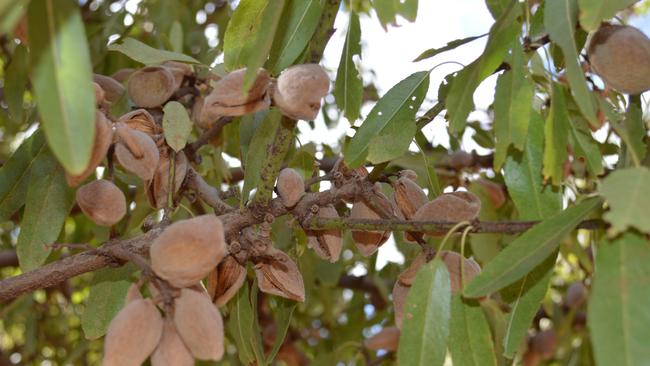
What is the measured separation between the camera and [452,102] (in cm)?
108

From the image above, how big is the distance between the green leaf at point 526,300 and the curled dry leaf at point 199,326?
1.21 ft

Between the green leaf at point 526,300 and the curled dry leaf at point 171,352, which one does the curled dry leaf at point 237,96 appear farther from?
the green leaf at point 526,300

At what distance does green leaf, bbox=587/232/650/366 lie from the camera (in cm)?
75

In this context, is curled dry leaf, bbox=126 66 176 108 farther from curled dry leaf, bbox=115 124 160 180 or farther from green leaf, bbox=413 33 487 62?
green leaf, bbox=413 33 487 62

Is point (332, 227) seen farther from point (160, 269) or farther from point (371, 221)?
point (160, 269)

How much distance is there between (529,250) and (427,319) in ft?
0.47

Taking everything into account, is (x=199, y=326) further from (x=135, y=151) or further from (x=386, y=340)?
(x=386, y=340)

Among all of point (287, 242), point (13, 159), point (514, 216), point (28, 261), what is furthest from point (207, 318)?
point (514, 216)

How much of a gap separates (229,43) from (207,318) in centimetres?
44

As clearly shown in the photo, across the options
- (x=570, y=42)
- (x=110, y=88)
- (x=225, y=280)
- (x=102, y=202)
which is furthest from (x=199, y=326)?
(x=110, y=88)

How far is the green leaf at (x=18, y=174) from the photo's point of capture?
137 centimetres

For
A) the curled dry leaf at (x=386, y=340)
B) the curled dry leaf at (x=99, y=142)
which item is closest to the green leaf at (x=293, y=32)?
the curled dry leaf at (x=99, y=142)

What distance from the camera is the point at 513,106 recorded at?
3.44ft

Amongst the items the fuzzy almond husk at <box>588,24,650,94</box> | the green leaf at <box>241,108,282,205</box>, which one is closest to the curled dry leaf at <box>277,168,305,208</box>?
the green leaf at <box>241,108,282,205</box>
